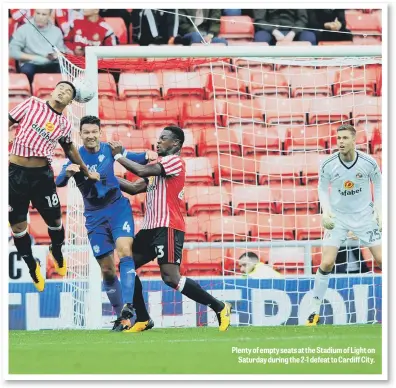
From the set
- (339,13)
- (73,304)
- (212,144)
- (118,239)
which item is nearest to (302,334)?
(118,239)

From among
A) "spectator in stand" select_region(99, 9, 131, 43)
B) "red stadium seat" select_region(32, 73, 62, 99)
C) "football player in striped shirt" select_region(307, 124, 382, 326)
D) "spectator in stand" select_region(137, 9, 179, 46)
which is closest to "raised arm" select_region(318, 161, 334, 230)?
"football player in striped shirt" select_region(307, 124, 382, 326)

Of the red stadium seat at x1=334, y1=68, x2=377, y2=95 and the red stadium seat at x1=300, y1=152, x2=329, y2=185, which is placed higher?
the red stadium seat at x1=334, y1=68, x2=377, y2=95

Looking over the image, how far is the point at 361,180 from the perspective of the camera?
9477 millimetres

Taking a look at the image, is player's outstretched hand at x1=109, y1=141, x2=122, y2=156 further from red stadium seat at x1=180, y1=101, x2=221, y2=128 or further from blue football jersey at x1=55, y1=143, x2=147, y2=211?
red stadium seat at x1=180, y1=101, x2=221, y2=128

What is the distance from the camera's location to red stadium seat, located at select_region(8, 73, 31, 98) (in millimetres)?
12164

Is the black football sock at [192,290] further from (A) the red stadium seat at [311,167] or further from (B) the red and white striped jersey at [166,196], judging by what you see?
(A) the red stadium seat at [311,167]

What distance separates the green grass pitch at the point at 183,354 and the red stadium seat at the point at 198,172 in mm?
3288

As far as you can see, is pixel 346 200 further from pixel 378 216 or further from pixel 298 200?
pixel 298 200

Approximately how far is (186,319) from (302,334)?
197 centimetres

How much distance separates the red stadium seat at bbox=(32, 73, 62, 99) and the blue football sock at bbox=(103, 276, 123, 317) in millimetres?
3538

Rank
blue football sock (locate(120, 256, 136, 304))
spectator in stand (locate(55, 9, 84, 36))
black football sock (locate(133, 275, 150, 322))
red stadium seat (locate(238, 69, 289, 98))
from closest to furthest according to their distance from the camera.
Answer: blue football sock (locate(120, 256, 136, 304)), black football sock (locate(133, 275, 150, 322)), spectator in stand (locate(55, 9, 84, 36)), red stadium seat (locate(238, 69, 289, 98))

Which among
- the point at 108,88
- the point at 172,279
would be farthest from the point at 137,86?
the point at 172,279
